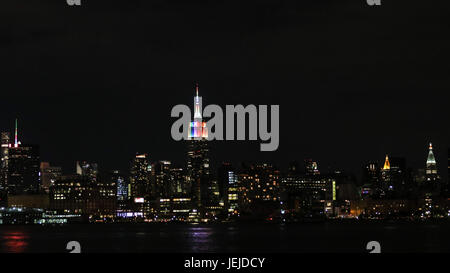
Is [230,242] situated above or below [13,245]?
below

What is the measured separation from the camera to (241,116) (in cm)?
3731

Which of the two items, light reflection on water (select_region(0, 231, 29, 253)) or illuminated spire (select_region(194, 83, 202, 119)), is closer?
light reflection on water (select_region(0, 231, 29, 253))

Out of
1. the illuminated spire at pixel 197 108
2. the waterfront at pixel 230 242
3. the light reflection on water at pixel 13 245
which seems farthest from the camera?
the illuminated spire at pixel 197 108

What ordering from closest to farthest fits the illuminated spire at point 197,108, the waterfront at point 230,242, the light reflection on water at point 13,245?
1. the light reflection on water at point 13,245
2. the waterfront at point 230,242
3. the illuminated spire at point 197,108

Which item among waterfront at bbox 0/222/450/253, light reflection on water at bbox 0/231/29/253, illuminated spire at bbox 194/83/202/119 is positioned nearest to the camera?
light reflection on water at bbox 0/231/29/253

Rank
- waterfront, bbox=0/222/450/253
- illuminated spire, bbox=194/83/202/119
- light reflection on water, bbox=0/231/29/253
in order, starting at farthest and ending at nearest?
illuminated spire, bbox=194/83/202/119
waterfront, bbox=0/222/450/253
light reflection on water, bbox=0/231/29/253

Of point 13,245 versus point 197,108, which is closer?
point 13,245

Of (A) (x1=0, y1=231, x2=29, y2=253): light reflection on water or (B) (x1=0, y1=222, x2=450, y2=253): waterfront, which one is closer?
(A) (x1=0, y1=231, x2=29, y2=253): light reflection on water

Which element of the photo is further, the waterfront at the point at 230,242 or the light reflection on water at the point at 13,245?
the waterfront at the point at 230,242

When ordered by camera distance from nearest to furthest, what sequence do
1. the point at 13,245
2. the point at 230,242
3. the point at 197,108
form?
the point at 13,245 → the point at 230,242 → the point at 197,108

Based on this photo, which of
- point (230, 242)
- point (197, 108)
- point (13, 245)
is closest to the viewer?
point (13, 245)
